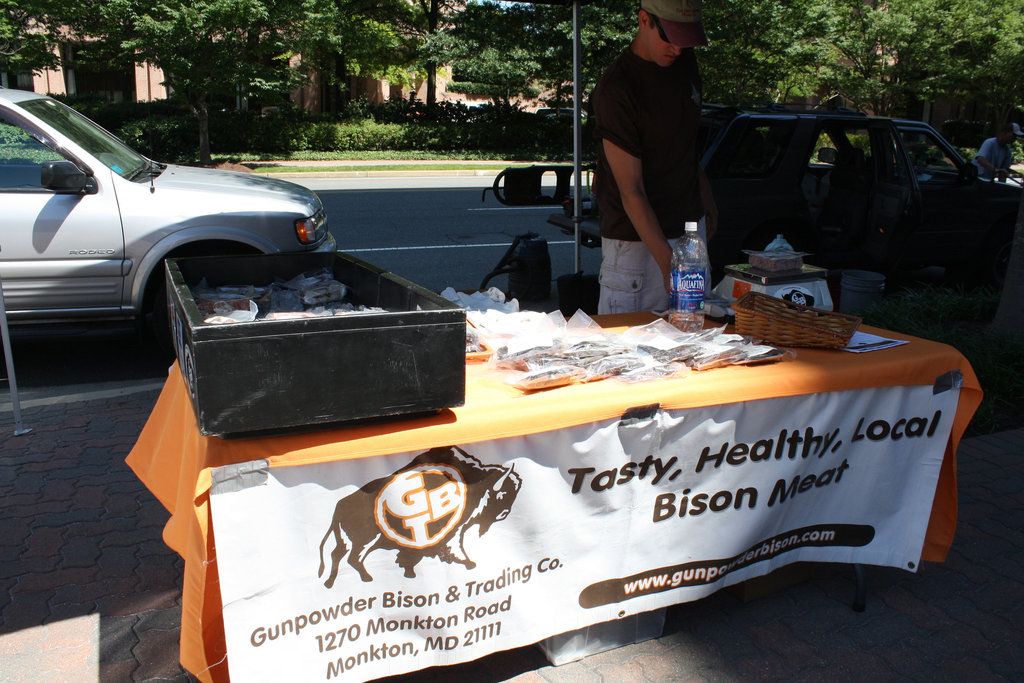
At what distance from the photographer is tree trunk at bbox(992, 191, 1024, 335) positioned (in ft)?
18.6

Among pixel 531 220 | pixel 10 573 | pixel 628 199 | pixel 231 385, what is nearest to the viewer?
pixel 231 385

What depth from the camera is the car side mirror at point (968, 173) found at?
7.87m

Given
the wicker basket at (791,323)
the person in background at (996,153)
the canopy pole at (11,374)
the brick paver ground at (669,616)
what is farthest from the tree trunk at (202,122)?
the wicker basket at (791,323)

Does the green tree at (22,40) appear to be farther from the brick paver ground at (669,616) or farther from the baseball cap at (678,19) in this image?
the baseball cap at (678,19)

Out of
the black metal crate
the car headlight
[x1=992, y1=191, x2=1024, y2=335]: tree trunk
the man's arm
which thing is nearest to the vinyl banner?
the black metal crate

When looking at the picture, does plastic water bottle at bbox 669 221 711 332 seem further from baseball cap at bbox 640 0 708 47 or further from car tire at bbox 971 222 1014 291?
car tire at bbox 971 222 1014 291

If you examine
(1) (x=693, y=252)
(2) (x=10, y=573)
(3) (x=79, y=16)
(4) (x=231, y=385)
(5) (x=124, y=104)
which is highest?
(3) (x=79, y=16)

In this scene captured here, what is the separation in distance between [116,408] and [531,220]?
9101mm

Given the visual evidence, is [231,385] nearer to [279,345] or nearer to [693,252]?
[279,345]

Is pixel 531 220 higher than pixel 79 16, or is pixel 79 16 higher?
pixel 79 16

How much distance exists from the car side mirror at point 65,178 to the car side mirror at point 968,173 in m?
7.48

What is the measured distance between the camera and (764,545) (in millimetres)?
2855

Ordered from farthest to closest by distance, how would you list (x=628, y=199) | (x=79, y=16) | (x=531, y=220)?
(x=79, y=16) → (x=531, y=220) → (x=628, y=199)

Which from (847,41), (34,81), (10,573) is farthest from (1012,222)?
(34,81)
